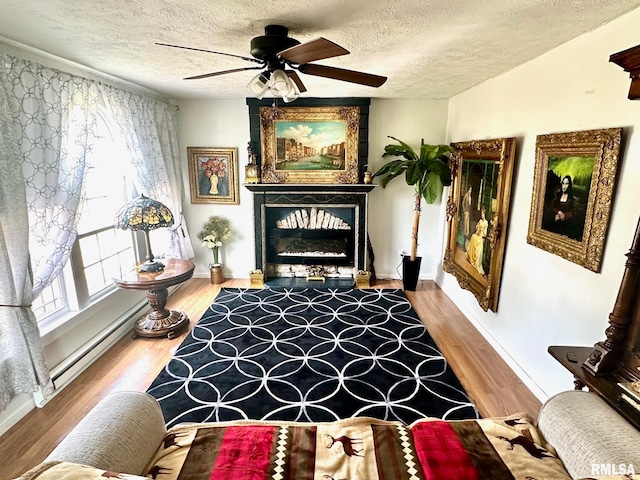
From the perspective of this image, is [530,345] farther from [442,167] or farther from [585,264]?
[442,167]

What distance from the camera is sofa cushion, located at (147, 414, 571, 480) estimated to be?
46.3 inches

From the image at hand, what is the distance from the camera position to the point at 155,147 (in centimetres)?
375

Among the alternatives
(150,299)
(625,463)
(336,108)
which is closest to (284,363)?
(150,299)

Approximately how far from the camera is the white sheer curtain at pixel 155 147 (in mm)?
3273

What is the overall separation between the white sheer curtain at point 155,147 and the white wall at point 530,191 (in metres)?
3.46

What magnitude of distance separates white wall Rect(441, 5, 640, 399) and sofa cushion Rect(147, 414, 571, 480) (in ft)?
3.46

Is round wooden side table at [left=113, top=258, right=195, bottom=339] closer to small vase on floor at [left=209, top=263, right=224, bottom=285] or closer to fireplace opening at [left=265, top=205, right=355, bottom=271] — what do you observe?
small vase on floor at [left=209, top=263, right=224, bottom=285]

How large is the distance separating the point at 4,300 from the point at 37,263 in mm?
317

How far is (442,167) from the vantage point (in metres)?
4.07

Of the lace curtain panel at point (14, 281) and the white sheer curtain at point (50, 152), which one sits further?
the white sheer curtain at point (50, 152)

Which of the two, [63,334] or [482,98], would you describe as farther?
[482,98]

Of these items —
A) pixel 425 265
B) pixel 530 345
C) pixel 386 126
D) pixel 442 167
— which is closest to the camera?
pixel 530 345

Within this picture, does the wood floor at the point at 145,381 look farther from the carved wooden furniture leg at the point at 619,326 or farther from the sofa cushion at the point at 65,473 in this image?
the sofa cushion at the point at 65,473

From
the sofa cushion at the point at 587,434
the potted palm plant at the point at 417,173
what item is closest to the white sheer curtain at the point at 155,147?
the potted palm plant at the point at 417,173
